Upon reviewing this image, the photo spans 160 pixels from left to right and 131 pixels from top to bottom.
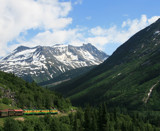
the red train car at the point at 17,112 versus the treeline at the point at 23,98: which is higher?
the treeline at the point at 23,98

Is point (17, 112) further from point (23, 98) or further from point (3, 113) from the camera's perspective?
point (23, 98)

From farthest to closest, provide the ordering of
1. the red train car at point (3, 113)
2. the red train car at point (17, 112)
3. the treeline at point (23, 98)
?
the treeline at point (23, 98), the red train car at point (17, 112), the red train car at point (3, 113)

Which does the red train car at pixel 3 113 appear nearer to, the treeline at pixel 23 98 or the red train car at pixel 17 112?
the red train car at pixel 17 112

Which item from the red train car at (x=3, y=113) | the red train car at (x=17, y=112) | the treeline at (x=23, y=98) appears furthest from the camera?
the treeline at (x=23, y=98)

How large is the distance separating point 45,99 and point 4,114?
5944 cm

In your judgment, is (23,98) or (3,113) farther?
(23,98)

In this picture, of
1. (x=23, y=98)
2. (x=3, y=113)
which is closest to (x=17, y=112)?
(x=3, y=113)

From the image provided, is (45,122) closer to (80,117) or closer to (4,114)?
(4,114)

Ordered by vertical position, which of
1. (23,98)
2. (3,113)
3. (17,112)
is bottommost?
(3,113)

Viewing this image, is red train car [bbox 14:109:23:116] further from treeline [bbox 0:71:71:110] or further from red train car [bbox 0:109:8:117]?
treeline [bbox 0:71:71:110]

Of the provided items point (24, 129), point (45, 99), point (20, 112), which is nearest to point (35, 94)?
point (45, 99)

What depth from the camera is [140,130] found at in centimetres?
15125

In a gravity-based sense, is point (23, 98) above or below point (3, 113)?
above

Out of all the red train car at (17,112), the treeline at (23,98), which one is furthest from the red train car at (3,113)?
the treeline at (23,98)
